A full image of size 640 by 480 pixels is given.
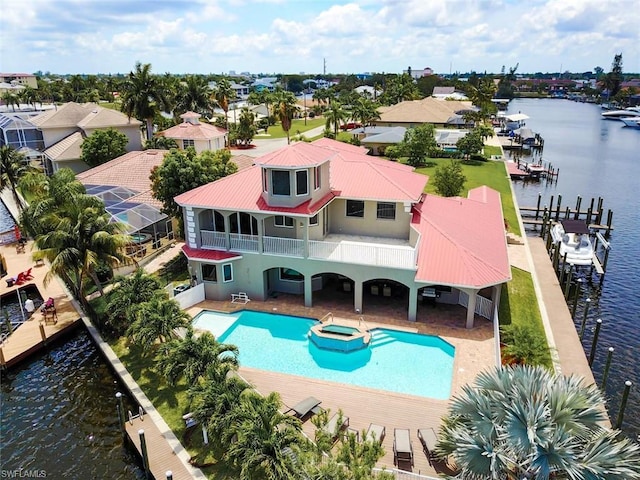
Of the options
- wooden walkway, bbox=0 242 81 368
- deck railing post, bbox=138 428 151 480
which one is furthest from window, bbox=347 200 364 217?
deck railing post, bbox=138 428 151 480

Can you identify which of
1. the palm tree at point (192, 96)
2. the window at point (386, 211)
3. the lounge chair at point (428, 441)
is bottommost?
the lounge chair at point (428, 441)

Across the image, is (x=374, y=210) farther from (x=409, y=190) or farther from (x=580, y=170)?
(x=580, y=170)

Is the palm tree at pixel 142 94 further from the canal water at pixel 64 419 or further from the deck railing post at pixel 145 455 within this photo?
the deck railing post at pixel 145 455

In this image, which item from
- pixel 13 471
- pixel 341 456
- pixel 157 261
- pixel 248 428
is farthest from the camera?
pixel 157 261

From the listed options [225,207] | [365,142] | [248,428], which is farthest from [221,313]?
[365,142]

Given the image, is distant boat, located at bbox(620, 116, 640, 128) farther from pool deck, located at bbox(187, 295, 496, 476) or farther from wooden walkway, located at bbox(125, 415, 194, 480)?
wooden walkway, located at bbox(125, 415, 194, 480)

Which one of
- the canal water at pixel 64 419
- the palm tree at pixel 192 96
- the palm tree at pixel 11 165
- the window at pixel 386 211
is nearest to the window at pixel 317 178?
the window at pixel 386 211
